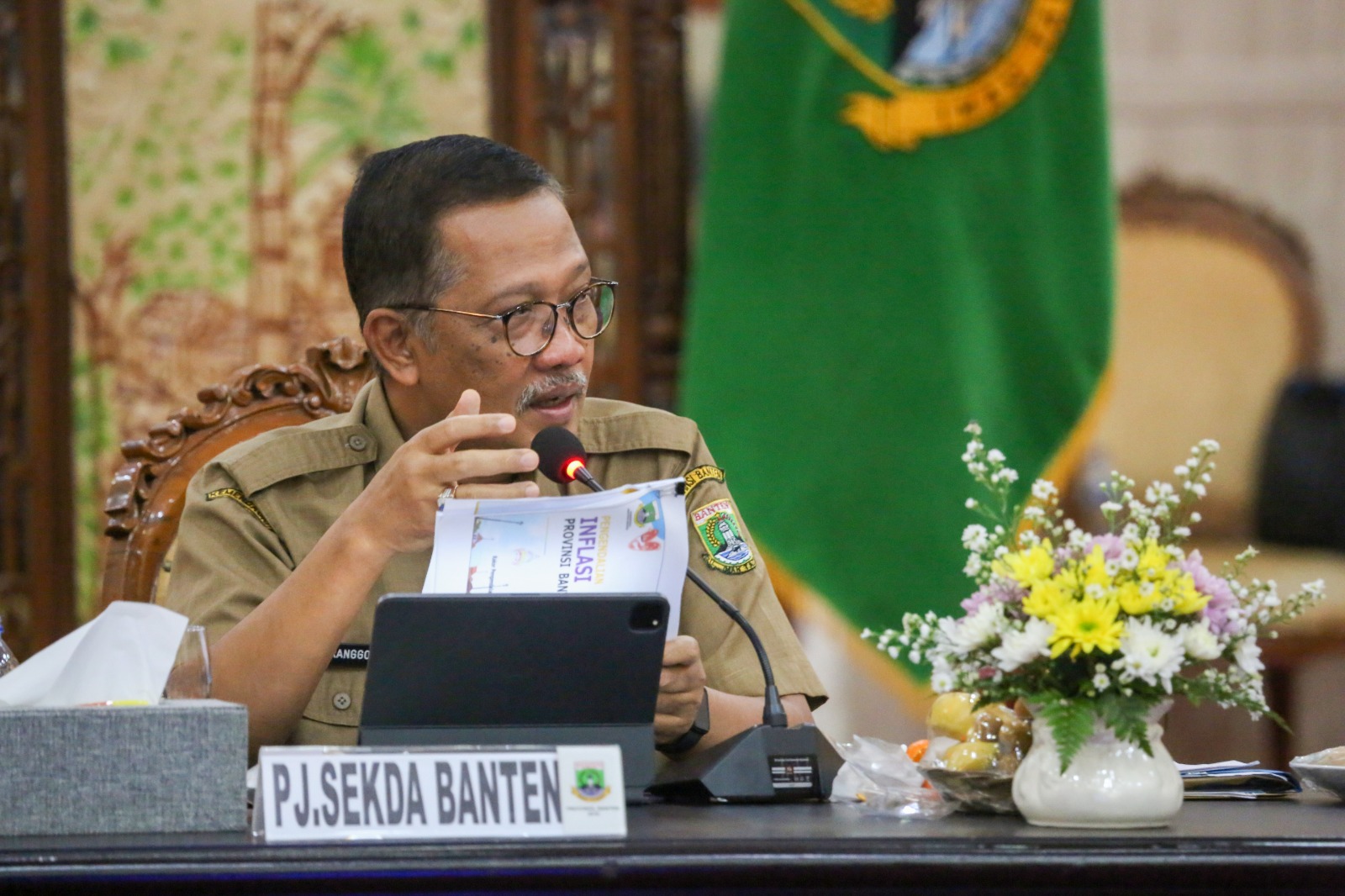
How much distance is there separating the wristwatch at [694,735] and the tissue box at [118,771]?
49 centimetres

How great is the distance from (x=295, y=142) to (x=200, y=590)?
183cm

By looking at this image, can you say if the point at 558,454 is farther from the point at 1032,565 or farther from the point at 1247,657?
the point at 1247,657

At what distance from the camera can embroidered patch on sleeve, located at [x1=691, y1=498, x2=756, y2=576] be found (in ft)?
5.74

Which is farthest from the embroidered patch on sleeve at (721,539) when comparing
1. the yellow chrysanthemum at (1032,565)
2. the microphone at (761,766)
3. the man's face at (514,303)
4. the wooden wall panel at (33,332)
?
the wooden wall panel at (33,332)

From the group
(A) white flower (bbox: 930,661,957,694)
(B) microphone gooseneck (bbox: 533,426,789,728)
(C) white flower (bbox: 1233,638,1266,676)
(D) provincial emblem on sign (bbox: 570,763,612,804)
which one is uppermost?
(B) microphone gooseneck (bbox: 533,426,789,728)

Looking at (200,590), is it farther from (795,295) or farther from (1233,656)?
(795,295)

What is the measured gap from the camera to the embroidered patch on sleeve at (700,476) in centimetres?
181

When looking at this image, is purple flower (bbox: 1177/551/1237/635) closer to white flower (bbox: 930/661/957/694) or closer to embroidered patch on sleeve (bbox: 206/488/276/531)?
white flower (bbox: 930/661/957/694)

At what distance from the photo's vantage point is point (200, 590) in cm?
162

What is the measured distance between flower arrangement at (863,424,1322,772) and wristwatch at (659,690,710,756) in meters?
0.35

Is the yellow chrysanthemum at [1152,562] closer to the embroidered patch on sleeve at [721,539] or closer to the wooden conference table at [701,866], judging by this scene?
the wooden conference table at [701,866]

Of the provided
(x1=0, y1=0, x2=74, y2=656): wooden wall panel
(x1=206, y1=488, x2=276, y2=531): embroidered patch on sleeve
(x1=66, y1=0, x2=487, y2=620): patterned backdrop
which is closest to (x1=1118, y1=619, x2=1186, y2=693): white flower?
(x1=206, y1=488, x2=276, y2=531): embroidered patch on sleeve

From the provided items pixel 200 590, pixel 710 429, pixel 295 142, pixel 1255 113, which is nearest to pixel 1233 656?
pixel 200 590

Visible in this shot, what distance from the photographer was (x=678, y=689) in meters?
1.42
